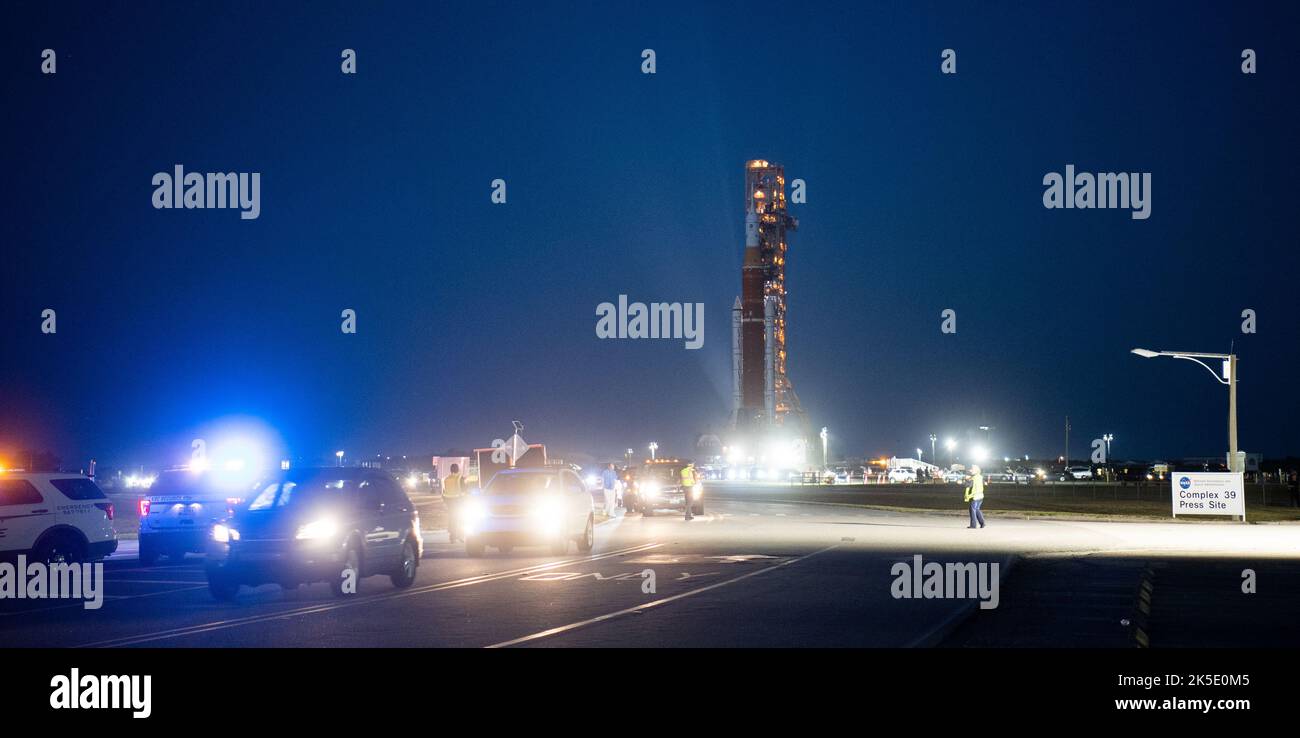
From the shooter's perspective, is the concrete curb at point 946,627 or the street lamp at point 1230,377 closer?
the concrete curb at point 946,627

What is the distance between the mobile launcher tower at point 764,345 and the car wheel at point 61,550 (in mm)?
94625

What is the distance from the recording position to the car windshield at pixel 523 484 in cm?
2375

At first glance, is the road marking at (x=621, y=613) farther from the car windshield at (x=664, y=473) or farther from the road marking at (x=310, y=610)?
the car windshield at (x=664, y=473)

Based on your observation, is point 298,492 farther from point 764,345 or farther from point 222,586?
point 764,345

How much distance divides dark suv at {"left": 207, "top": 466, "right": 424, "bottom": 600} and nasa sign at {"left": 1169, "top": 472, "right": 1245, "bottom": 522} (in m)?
27.0

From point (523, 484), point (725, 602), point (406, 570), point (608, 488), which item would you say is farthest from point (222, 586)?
point (608, 488)

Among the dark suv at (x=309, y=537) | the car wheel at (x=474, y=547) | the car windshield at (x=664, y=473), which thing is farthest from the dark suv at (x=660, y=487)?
the dark suv at (x=309, y=537)

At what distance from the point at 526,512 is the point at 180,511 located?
6379mm

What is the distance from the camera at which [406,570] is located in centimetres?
1867
